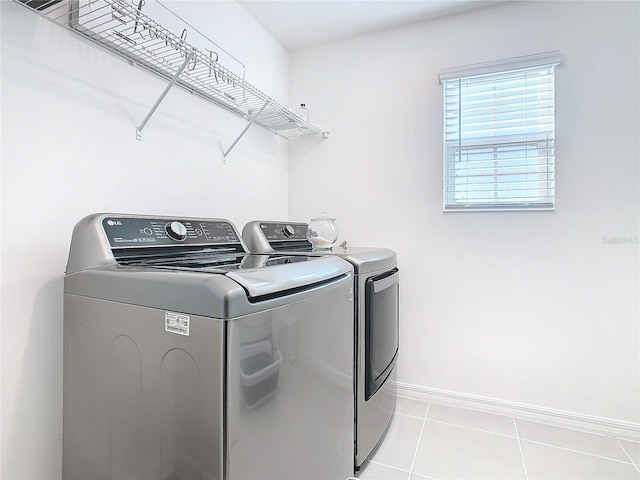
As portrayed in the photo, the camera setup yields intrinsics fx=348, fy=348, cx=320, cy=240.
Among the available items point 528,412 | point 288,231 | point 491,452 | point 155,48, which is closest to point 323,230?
point 288,231

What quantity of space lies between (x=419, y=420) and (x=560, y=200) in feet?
4.85

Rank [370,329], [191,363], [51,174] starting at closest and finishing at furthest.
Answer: [191,363], [51,174], [370,329]

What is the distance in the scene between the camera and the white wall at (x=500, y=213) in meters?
1.85

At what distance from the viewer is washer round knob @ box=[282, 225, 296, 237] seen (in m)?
2.02

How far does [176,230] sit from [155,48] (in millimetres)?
770

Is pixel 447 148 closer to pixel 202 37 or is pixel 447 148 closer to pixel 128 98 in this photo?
pixel 202 37

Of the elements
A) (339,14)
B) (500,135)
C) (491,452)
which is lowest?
(491,452)

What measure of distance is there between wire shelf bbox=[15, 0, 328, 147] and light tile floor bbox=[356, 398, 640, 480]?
1.87 meters

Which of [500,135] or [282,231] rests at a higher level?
[500,135]

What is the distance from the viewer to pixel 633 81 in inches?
71.8

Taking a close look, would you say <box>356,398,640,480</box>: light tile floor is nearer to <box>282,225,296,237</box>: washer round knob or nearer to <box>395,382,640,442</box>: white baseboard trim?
<box>395,382,640,442</box>: white baseboard trim

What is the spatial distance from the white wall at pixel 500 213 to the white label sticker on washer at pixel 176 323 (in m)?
1.74

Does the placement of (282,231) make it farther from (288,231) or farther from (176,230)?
(176,230)

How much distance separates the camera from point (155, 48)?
143cm
